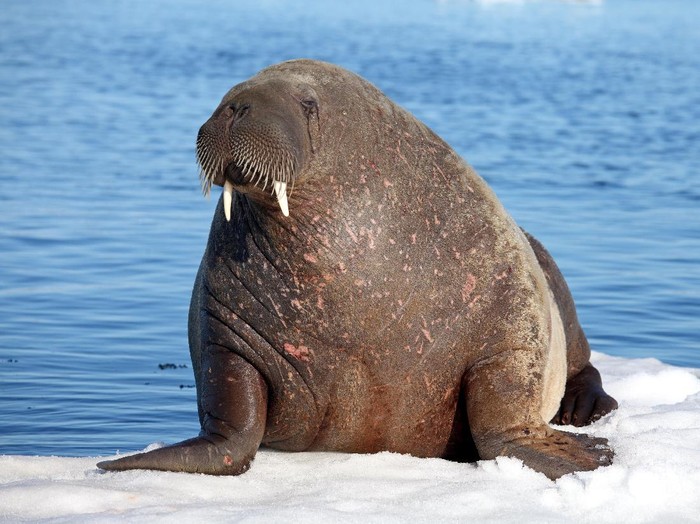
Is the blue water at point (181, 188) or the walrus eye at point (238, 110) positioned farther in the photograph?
the blue water at point (181, 188)

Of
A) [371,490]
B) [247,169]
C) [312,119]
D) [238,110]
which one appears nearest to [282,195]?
[247,169]

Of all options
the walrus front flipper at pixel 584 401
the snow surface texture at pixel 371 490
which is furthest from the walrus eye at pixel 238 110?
the walrus front flipper at pixel 584 401

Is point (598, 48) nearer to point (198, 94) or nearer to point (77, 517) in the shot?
point (198, 94)

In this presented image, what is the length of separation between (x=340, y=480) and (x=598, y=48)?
147 feet

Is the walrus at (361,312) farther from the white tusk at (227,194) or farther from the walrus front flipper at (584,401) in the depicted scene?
the walrus front flipper at (584,401)

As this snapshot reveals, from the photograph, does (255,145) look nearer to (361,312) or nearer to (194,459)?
(361,312)

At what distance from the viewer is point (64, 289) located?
1197cm

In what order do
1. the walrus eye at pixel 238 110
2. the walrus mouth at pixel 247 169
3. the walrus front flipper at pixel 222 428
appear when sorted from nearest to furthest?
the walrus mouth at pixel 247 169 < the walrus eye at pixel 238 110 < the walrus front flipper at pixel 222 428

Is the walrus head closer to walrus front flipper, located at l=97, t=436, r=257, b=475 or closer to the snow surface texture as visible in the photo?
walrus front flipper, located at l=97, t=436, r=257, b=475

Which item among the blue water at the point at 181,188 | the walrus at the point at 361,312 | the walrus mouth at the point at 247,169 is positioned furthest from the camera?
the blue water at the point at 181,188

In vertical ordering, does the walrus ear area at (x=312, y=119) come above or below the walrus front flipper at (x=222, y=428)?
above

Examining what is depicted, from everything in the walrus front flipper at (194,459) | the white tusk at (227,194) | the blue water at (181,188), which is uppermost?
the white tusk at (227,194)

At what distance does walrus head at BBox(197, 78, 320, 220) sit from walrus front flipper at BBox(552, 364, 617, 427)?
235 cm

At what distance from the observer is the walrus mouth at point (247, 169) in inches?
226
